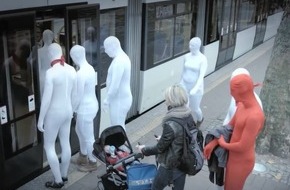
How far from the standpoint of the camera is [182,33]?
9023mm

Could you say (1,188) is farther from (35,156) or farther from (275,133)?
(275,133)

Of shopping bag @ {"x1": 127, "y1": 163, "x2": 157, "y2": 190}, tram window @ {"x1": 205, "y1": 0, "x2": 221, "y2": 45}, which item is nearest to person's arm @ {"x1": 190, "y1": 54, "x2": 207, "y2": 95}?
shopping bag @ {"x1": 127, "y1": 163, "x2": 157, "y2": 190}

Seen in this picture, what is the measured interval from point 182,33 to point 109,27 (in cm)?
306

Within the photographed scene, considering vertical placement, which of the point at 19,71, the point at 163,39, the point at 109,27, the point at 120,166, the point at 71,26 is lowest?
the point at 120,166

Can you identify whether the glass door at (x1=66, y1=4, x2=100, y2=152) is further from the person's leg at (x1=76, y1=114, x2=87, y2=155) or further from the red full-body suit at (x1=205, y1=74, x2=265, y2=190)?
the red full-body suit at (x1=205, y1=74, x2=265, y2=190)

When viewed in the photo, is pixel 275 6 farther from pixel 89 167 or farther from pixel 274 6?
pixel 89 167

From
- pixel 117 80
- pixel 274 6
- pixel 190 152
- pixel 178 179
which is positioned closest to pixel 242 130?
pixel 190 152

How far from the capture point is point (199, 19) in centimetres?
980

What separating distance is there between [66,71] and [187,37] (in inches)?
218

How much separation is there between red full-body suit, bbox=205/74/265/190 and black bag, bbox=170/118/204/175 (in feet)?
0.85

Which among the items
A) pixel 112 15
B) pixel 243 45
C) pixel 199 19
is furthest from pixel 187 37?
pixel 243 45

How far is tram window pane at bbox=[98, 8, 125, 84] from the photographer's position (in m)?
6.25

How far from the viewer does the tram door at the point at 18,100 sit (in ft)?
14.3

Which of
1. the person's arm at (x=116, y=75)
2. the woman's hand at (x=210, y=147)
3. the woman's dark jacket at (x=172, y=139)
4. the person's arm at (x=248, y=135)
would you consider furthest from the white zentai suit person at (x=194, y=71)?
the woman's dark jacket at (x=172, y=139)
